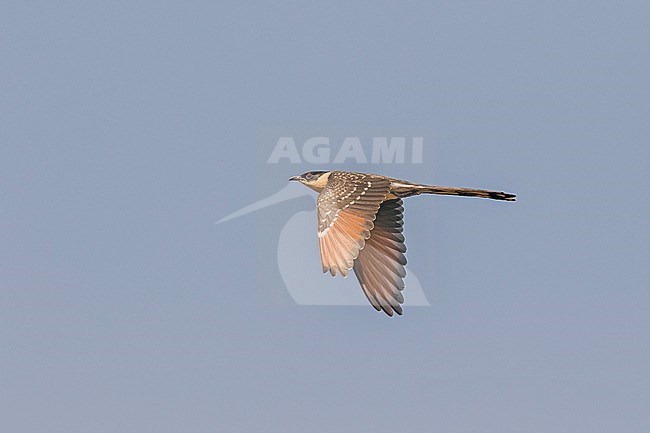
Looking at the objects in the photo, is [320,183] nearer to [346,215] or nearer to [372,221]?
[372,221]

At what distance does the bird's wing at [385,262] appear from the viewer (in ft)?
60.7

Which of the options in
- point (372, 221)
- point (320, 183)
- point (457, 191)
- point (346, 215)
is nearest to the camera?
point (346, 215)

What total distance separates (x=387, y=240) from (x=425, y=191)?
3.10 feet

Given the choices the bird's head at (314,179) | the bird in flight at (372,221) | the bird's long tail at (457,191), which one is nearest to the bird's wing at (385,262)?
the bird in flight at (372,221)

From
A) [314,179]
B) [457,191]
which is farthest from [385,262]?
[314,179]

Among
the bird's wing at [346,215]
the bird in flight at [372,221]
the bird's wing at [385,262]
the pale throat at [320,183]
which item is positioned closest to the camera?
the bird's wing at [346,215]

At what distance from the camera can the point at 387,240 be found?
62.6ft

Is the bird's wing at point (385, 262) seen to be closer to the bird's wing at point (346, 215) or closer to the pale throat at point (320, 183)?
the bird's wing at point (346, 215)

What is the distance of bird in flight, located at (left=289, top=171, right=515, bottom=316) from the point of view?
55.6 ft

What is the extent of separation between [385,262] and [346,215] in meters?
1.93

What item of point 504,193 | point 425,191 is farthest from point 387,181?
point 504,193

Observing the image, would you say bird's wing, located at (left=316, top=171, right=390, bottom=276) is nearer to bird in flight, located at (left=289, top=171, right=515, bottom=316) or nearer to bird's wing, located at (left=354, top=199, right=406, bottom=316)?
bird in flight, located at (left=289, top=171, right=515, bottom=316)

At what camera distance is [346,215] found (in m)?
17.2

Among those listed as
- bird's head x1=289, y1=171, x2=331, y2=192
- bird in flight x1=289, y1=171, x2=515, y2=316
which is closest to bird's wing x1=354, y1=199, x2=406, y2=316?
bird in flight x1=289, y1=171, x2=515, y2=316
